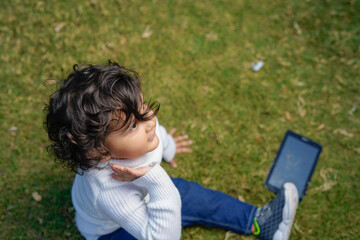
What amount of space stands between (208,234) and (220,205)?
0.39 meters

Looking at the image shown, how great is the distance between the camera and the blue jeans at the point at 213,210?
2.90 meters

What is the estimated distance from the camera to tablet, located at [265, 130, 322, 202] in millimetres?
3400

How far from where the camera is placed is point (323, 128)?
374 cm

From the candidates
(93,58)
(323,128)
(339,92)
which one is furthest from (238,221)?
(93,58)

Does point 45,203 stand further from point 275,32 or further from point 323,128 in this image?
point 275,32

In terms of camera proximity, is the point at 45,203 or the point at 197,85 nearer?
the point at 45,203

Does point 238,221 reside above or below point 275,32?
below

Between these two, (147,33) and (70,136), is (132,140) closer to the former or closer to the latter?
(70,136)

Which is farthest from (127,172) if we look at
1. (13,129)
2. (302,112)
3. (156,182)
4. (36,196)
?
(302,112)

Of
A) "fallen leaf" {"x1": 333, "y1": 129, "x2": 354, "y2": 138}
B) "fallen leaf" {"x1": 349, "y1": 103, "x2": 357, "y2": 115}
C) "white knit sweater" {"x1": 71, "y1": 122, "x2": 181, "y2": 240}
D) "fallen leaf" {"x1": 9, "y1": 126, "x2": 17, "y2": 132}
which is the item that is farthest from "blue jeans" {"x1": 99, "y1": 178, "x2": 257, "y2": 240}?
"fallen leaf" {"x1": 9, "y1": 126, "x2": 17, "y2": 132}

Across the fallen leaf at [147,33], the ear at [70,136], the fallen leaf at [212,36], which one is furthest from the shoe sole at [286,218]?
the fallen leaf at [147,33]

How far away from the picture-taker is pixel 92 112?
1.78 m

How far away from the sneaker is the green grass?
0.30 m

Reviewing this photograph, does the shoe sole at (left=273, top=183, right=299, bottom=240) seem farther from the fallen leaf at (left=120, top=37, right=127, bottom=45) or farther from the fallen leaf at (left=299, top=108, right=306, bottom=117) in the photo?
the fallen leaf at (left=120, top=37, right=127, bottom=45)
